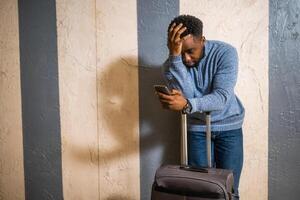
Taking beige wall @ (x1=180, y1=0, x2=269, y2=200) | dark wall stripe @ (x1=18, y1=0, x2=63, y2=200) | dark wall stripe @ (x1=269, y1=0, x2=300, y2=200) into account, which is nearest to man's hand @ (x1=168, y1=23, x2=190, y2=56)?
beige wall @ (x1=180, y1=0, x2=269, y2=200)

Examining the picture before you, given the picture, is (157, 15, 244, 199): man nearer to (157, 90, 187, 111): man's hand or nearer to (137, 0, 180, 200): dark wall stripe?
A: (157, 90, 187, 111): man's hand

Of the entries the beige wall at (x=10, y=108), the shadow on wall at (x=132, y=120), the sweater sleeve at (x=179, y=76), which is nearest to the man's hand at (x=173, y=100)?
the sweater sleeve at (x=179, y=76)

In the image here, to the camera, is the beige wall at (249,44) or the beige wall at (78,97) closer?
the beige wall at (249,44)

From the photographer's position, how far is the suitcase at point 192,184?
4.30 feet

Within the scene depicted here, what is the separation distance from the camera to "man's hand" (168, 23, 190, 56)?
1.44 m

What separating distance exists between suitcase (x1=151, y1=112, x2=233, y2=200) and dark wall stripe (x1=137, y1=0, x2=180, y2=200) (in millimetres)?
526

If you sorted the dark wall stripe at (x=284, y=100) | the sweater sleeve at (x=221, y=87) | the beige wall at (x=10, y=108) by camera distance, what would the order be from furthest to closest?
the beige wall at (x=10, y=108) → the dark wall stripe at (x=284, y=100) → the sweater sleeve at (x=221, y=87)

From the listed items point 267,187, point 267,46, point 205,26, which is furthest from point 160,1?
point 267,187

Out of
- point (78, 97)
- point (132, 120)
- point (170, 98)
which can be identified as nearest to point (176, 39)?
point (170, 98)

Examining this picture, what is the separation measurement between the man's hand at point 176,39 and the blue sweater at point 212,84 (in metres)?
0.03

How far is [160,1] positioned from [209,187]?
0.97 m

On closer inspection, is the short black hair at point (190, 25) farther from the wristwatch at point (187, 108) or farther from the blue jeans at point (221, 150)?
the blue jeans at point (221, 150)

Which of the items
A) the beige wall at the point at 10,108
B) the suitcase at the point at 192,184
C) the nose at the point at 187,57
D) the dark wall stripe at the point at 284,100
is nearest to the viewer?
the suitcase at the point at 192,184

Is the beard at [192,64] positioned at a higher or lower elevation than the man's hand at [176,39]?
lower
